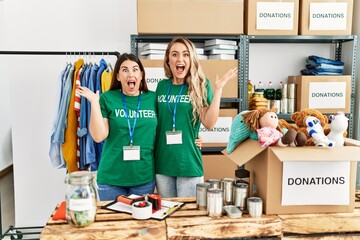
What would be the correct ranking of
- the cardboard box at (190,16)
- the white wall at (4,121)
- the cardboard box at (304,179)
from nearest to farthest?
the cardboard box at (304,179)
the cardboard box at (190,16)
the white wall at (4,121)

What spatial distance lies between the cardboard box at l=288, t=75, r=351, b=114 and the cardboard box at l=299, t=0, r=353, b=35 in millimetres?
390

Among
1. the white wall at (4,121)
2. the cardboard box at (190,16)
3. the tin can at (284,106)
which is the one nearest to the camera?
the cardboard box at (190,16)

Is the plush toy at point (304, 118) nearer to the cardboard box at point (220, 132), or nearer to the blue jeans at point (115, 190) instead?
the blue jeans at point (115, 190)

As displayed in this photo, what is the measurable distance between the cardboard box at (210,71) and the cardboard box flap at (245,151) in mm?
1440

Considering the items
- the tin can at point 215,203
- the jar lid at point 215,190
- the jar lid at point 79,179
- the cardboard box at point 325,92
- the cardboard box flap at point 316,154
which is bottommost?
the tin can at point 215,203

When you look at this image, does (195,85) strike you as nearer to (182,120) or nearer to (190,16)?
(182,120)

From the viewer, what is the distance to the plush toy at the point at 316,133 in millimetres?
1242

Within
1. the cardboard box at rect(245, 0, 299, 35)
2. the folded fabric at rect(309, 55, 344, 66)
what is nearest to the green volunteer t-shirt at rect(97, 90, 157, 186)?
the cardboard box at rect(245, 0, 299, 35)

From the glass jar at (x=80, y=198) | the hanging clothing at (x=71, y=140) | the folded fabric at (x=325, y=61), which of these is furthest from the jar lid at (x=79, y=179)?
the folded fabric at (x=325, y=61)

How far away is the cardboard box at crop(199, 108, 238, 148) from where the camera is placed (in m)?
2.80

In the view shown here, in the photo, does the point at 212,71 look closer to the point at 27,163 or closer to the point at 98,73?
the point at 98,73

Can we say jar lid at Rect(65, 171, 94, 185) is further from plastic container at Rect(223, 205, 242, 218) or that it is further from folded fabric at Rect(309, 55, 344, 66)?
folded fabric at Rect(309, 55, 344, 66)

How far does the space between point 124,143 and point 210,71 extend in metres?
1.26

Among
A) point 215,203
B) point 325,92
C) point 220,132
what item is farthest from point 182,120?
point 325,92
